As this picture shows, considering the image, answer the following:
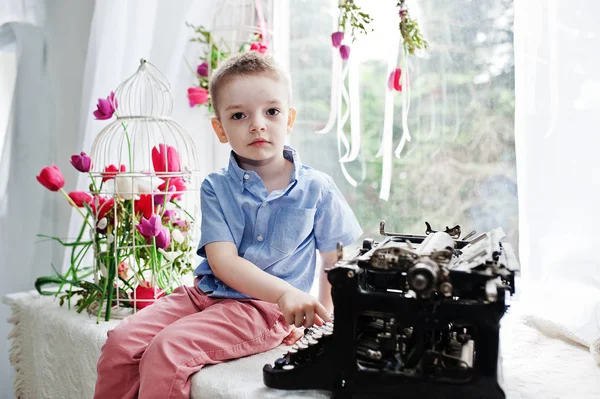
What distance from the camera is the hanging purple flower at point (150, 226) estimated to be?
1.51 meters

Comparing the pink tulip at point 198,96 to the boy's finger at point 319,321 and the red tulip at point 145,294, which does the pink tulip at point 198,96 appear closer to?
the red tulip at point 145,294

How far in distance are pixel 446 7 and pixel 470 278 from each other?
112 cm

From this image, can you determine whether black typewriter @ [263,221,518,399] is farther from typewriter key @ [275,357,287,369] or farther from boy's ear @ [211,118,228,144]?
boy's ear @ [211,118,228,144]

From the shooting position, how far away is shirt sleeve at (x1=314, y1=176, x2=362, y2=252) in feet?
4.34

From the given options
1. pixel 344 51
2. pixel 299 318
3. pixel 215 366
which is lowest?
Result: pixel 215 366

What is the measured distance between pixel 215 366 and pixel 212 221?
1.05 feet

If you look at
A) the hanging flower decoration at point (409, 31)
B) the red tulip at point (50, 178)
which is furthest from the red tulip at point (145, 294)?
the hanging flower decoration at point (409, 31)

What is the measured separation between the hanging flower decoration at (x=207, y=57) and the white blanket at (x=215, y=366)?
79 centimetres

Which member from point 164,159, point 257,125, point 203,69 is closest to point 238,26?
point 203,69

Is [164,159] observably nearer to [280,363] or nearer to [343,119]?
[343,119]

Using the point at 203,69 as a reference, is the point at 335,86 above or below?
below

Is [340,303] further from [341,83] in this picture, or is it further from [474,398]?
[341,83]

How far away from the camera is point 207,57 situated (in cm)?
199

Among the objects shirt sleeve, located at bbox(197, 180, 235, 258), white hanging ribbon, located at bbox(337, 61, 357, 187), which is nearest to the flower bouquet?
shirt sleeve, located at bbox(197, 180, 235, 258)
